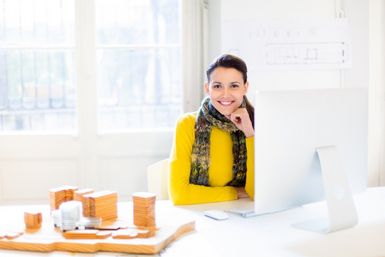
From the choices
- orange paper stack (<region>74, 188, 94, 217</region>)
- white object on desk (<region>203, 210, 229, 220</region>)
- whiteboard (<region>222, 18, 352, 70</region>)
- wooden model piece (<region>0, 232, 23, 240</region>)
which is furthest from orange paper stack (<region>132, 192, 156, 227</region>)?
whiteboard (<region>222, 18, 352, 70</region>)

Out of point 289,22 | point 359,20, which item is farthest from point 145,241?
point 359,20

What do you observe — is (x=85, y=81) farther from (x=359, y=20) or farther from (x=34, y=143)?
(x=359, y=20)

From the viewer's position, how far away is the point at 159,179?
2.59m

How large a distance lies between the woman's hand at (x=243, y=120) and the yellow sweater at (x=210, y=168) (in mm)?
35

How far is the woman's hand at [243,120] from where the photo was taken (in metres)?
2.20

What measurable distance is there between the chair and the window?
3.13 ft

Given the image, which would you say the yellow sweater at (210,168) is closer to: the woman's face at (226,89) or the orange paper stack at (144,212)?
the woman's face at (226,89)

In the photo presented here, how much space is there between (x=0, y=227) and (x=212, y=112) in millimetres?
987

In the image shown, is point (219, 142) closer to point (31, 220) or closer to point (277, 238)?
point (277, 238)

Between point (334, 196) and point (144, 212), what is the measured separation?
25.8 inches

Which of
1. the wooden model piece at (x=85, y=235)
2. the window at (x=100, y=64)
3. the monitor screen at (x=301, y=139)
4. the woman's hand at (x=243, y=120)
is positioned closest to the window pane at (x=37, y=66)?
the window at (x=100, y=64)

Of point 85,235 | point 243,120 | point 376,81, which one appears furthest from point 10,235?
point 376,81

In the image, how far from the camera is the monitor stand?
5.81 feet

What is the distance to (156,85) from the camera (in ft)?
11.6
